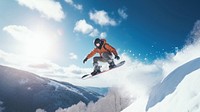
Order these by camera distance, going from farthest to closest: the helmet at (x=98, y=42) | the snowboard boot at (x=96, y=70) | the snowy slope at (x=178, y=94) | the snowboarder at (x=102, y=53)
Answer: the snowboard boot at (x=96, y=70), the snowboarder at (x=102, y=53), the helmet at (x=98, y=42), the snowy slope at (x=178, y=94)

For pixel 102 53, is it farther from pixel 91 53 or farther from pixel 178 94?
pixel 178 94

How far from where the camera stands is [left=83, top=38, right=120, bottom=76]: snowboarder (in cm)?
1681

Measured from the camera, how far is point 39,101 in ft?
619

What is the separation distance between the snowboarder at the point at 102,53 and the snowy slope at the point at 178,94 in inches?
188

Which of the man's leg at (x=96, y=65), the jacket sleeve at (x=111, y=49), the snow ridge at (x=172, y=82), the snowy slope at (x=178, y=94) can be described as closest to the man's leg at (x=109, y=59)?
the jacket sleeve at (x=111, y=49)

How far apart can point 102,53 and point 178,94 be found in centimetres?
797

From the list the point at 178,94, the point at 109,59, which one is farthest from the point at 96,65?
the point at 178,94

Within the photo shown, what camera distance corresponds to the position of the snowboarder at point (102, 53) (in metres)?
16.8

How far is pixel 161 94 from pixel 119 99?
79.2m

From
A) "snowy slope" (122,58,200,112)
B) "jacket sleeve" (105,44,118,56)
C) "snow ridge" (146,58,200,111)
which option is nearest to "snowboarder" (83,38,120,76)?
"jacket sleeve" (105,44,118,56)

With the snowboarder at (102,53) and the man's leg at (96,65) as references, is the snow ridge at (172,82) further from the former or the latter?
the man's leg at (96,65)

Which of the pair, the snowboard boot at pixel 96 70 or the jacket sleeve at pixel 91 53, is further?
the snowboard boot at pixel 96 70

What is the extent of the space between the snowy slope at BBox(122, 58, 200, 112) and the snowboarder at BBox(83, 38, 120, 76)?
4.78 metres

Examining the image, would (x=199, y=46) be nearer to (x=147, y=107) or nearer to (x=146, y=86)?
(x=146, y=86)
